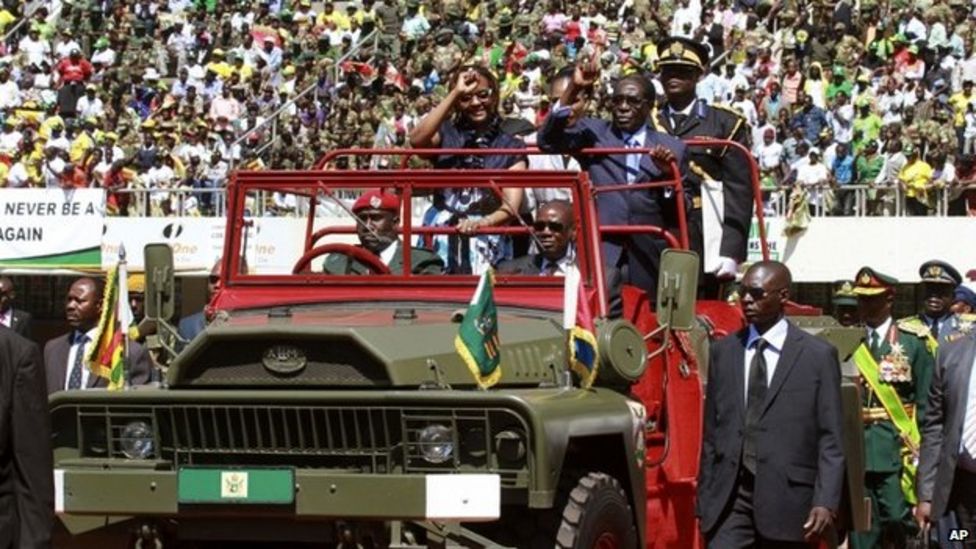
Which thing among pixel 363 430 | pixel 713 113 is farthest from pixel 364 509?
pixel 713 113

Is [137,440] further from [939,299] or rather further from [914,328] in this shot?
[939,299]

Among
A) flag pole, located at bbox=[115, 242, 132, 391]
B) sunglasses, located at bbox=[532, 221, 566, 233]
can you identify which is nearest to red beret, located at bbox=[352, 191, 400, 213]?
sunglasses, located at bbox=[532, 221, 566, 233]

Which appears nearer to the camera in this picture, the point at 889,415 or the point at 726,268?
the point at 726,268

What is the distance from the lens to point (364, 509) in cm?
942

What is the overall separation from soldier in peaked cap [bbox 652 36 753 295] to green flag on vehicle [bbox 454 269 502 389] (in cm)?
271

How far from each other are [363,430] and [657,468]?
196 cm

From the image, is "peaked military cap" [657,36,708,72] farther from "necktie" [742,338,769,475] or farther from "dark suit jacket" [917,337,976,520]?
"necktie" [742,338,769,475]

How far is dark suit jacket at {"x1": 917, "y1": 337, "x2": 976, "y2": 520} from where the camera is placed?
10.9 m

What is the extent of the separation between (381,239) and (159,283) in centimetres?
109

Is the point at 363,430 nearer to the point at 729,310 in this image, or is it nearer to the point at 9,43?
the point at 729,310

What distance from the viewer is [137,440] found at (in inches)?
401

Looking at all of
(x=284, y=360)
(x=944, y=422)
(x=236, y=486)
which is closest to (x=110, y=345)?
(x=284, y=360)

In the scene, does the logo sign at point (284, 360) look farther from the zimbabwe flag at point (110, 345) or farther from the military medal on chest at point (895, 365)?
the military medal on chest at point (895, 365)

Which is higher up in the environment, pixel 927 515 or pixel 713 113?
pixel 713 113
